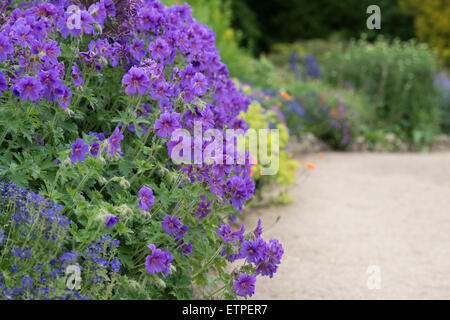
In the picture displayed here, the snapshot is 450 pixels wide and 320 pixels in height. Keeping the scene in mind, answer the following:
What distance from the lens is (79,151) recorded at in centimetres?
199

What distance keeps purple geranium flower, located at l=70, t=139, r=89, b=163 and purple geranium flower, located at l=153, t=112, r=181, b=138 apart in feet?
0.92

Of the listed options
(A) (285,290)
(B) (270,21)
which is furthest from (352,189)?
(B) (270,21)

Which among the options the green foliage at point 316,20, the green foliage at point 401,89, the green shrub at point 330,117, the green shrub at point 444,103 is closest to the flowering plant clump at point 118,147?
the green shrub at point 330,117

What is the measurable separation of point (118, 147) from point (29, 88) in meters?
0.37

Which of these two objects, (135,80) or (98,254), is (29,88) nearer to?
(135,80)

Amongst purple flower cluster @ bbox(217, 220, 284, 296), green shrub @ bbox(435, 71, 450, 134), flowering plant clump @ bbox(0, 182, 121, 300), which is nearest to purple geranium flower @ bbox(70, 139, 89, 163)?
flowering plant clump @ bbox(0, 182, 121, 300)

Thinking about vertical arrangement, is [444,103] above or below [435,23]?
below

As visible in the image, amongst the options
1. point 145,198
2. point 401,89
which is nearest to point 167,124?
point 145,198

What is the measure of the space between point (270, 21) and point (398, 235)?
17.6 meters

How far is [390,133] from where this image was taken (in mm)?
9789

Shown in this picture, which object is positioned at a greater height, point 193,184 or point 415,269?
point 193,184

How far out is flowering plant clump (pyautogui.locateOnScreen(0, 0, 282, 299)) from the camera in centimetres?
196
